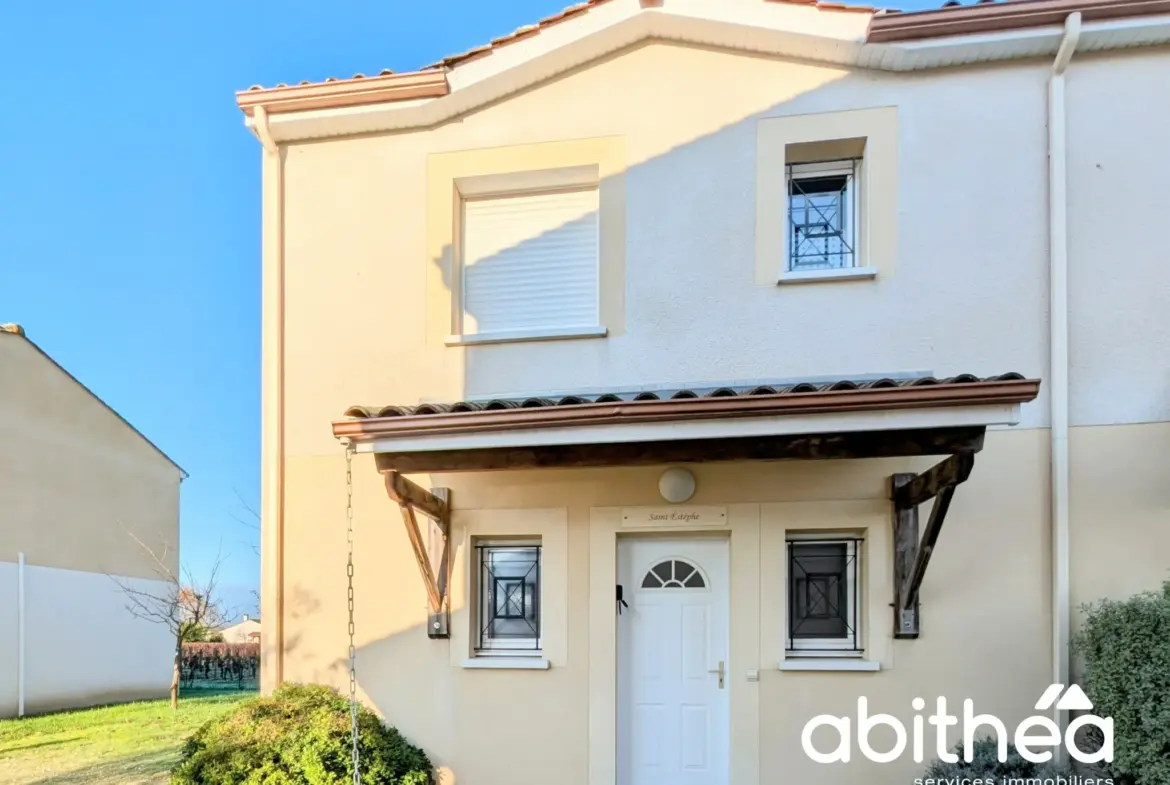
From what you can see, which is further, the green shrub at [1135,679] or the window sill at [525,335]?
the window sill at [525,335]

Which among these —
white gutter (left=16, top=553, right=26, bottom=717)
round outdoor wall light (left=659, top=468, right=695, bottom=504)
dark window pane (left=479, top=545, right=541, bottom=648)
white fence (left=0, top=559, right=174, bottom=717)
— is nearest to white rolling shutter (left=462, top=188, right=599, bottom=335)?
round outdoor wall light (left=659, top=468, right=695, bottom=504)

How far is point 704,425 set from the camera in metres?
4.54

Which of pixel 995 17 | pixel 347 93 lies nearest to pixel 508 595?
pixel 347 93

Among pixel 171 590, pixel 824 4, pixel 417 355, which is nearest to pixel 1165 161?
pixel 824 4

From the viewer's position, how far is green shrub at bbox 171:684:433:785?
5145 mm

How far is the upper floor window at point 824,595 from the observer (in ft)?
18.3

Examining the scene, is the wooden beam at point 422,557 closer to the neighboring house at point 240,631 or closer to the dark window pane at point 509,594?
the dark window pane at point 509,594

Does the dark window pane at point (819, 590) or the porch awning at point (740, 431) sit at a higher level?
the porch awning at point (740, 431)

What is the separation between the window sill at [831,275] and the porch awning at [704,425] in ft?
4.02

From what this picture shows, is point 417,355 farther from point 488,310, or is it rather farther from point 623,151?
point 623,151

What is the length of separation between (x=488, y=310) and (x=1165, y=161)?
559cm

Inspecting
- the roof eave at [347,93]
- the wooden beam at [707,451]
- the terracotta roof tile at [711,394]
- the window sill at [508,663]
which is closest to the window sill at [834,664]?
the wooden beam at [707,451]

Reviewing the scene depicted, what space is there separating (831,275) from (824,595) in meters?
2.63

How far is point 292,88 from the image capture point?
633 centimetres
